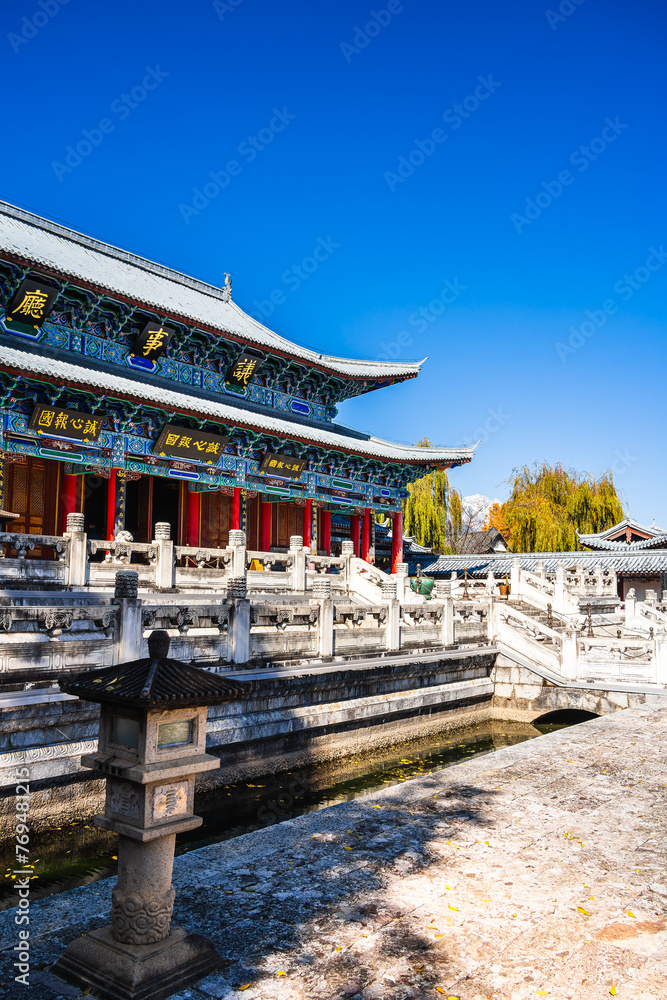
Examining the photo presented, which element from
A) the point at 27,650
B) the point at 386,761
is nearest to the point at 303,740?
the point at 386,761

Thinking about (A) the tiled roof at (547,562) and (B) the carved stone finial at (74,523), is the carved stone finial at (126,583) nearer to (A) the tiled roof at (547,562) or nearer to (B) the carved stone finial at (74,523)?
(B) the carved stone finial at (74,523)

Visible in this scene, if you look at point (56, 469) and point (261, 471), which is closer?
point (56, 469)

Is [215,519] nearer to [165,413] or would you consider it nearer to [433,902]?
[165,413]

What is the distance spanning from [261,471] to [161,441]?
3962mm

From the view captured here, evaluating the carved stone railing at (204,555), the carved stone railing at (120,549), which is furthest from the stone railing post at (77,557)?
the carved stone railing at (204,555)

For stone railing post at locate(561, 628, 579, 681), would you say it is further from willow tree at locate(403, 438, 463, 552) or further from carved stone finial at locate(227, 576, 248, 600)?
willow tree at locate(403, 438, 463, 552)

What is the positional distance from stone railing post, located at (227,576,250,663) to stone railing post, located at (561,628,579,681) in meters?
7.86

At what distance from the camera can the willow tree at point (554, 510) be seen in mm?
39562

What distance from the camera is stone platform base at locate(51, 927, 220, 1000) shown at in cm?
363

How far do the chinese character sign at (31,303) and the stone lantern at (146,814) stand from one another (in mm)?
15781

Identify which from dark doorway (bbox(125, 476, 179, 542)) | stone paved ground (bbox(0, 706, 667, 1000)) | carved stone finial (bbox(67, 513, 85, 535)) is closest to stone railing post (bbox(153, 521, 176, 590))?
carved stone finial (bbox(67, 513, 85, 535))

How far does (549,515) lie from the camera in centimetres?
4009

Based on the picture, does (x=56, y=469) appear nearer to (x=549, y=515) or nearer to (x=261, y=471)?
(x=261, y=471)

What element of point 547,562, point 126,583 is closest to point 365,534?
point 547,562
